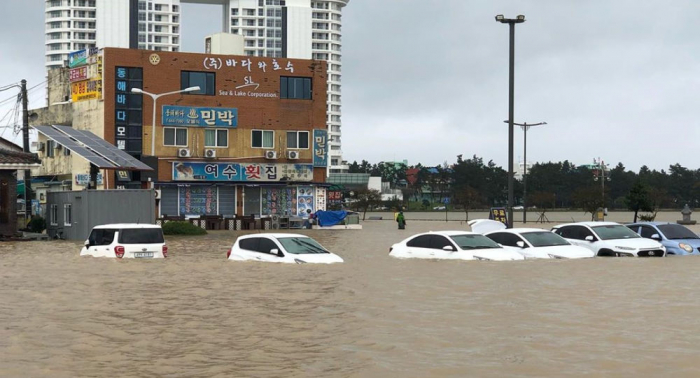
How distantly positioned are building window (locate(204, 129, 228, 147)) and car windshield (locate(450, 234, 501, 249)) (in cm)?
4192

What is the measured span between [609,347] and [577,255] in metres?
16.7

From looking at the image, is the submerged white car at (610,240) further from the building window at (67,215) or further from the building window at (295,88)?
the building window at (295,88)

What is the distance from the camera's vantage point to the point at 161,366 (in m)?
12.4

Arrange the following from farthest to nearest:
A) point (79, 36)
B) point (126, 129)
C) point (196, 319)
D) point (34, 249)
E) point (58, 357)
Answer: point (79, 36)
point (126, 129)
point (34, 249)
point (196, 319)
point (58, 357)

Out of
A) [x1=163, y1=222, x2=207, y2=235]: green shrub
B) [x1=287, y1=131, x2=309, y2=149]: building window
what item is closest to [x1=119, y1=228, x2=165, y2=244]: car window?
[x1=163, y1=222, x2=207, y2=235]: green shrub

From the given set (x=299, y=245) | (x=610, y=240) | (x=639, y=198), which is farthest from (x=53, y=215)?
(x=639, y=198)

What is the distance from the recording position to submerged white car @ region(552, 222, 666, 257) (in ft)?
102

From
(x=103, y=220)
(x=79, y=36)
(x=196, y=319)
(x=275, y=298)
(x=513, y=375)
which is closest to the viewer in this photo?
(x=513, y=375)

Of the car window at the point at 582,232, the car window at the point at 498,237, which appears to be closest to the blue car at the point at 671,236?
the car window at the point at 582,232

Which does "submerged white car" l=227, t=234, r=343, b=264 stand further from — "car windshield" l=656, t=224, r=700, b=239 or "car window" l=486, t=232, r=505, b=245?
"car windshield" l=656, t=224, r=700, b=239

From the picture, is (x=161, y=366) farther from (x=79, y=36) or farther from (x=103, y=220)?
(x=79, y=36)

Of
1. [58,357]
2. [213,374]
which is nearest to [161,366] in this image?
[213,374]

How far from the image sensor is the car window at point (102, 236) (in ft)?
100

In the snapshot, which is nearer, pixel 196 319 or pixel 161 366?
pixel 161 366
